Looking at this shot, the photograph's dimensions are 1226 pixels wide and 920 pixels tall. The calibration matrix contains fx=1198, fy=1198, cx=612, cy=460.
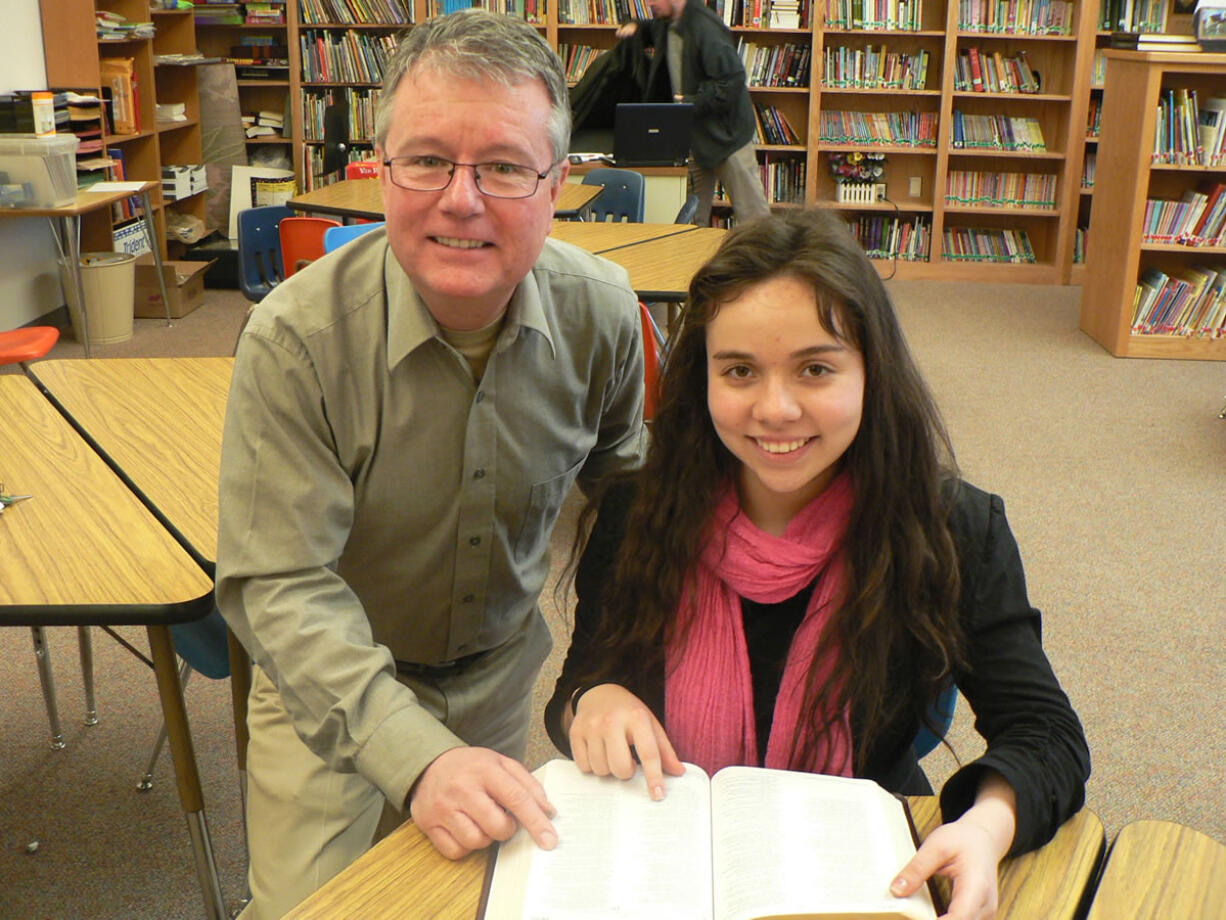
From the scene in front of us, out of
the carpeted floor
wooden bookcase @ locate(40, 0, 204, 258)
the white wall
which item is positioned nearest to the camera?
the carpeted floor

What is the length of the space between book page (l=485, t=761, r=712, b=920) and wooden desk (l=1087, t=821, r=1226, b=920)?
12.5 inches

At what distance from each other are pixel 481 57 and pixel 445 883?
2.59 ft

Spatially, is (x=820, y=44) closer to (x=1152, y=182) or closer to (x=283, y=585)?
(x=1152, y=182)

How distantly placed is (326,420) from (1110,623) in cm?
231

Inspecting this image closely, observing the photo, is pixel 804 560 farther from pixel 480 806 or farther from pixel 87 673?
pixel 87 673

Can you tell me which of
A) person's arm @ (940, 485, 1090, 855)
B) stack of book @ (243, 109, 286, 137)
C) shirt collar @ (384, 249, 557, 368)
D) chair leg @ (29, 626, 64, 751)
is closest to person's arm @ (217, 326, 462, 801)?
shirt collar @ (384, 249, 557, 368)

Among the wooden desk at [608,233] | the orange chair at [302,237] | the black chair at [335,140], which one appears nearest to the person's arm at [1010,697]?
the wooden desk at [608,233]

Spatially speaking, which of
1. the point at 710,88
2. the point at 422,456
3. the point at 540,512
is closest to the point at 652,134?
the point at 710,88

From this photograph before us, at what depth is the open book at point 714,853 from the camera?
866 millimetres

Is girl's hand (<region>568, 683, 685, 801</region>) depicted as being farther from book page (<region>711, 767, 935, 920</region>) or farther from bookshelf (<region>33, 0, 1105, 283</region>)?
bookshelf (<region>33, 0, 1105, 283</region>)

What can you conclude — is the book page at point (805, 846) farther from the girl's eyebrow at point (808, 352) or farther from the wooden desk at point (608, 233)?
the wooden desk at point (608, 233)

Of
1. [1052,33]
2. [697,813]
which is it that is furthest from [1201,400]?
[697,813]

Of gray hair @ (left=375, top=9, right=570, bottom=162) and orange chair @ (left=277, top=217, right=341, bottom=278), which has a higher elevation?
gray hair @ (left=375, top=9, right=570, bottom=162)

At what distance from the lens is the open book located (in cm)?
87
